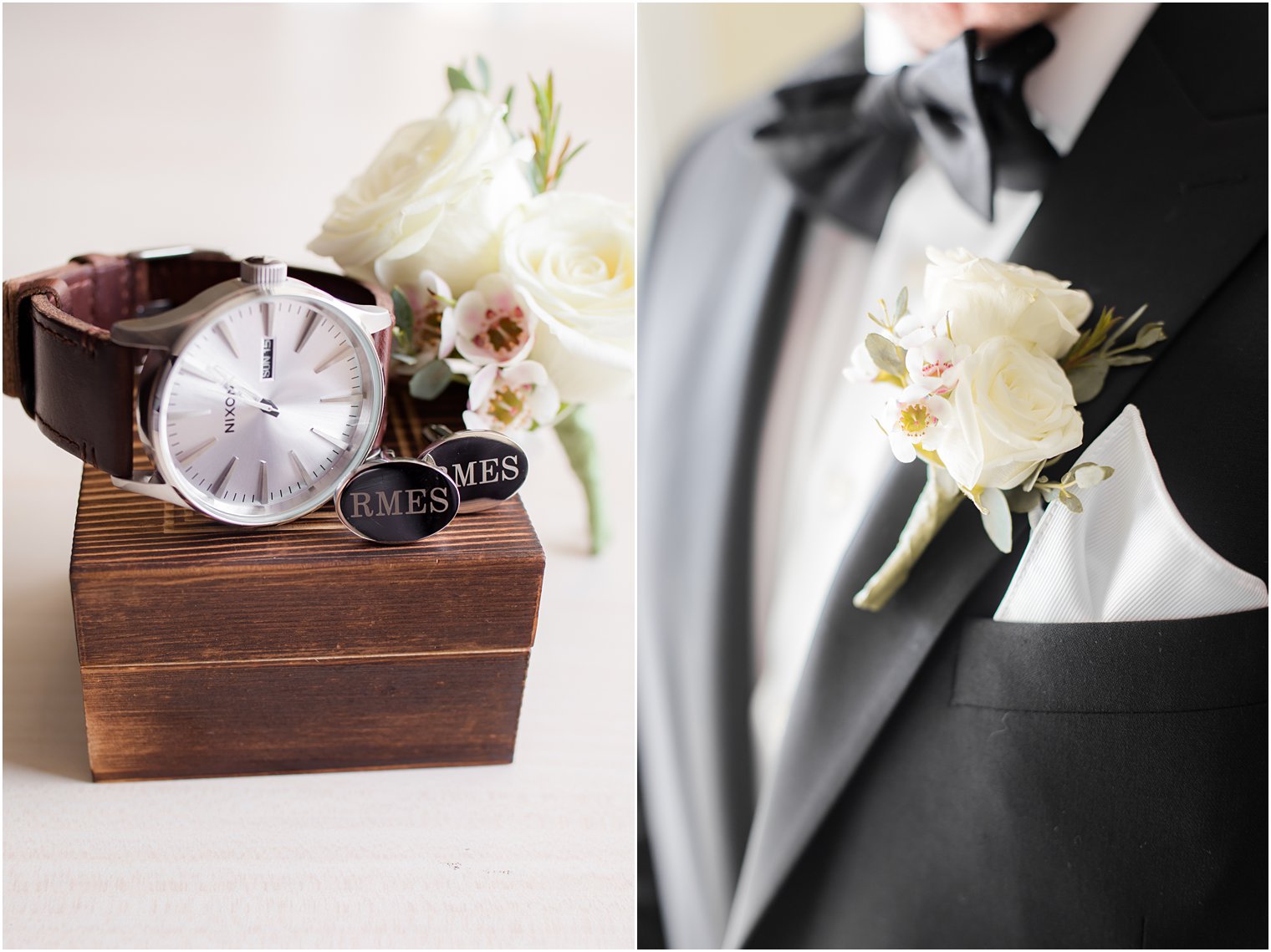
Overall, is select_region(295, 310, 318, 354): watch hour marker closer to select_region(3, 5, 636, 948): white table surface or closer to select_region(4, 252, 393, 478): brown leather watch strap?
select_region(4, 252, 393, 478): brown leather watch strap

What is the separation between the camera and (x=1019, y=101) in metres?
0.88

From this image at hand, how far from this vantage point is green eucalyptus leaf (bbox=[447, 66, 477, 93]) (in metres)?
1.01

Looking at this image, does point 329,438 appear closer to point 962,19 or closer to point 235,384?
point 235,384

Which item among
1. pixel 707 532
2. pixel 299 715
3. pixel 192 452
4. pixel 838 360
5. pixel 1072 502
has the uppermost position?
pixel 1072 502

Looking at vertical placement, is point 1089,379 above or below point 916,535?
above

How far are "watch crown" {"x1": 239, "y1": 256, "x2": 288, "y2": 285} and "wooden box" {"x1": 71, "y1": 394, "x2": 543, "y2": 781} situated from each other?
0.63ft

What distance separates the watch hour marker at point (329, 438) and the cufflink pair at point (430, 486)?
1.0 inches

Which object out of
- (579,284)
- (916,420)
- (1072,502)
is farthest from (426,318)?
(1072,502)

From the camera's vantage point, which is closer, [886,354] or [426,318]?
[886,354]

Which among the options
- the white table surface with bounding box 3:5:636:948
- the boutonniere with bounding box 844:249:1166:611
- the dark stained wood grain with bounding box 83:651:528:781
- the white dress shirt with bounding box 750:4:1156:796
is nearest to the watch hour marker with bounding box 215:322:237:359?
the dark stained wood grain with bounding box 83:651:528:781

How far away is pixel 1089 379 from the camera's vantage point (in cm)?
73

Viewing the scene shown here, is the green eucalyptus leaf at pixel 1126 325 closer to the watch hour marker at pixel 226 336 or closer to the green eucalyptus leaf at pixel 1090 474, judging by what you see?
the green eucalyptus leaf at pixel 1090 474

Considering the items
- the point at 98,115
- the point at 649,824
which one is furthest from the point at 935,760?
the point at 98,115

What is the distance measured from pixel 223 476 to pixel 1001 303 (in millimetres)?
579
